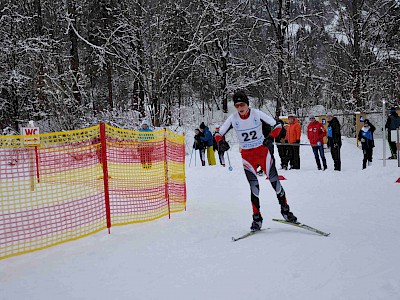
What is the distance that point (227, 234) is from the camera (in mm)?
5453

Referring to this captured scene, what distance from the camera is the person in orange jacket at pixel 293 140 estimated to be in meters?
13.5

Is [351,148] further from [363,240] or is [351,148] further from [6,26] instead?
[6,26]

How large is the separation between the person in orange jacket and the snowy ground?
243 inches

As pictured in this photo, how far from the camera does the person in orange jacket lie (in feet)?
44.3

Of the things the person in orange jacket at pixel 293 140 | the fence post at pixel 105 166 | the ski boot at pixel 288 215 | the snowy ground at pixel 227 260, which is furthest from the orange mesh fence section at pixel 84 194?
the person in orange jacket at pixel 293 140

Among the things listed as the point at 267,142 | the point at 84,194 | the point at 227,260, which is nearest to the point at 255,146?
the point at 267,142

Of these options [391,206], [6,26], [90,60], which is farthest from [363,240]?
[90,60]

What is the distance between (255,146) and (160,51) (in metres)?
18.1

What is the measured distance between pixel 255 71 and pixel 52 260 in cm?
3051

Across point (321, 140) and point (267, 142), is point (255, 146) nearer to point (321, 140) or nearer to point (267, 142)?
point (267, 142)

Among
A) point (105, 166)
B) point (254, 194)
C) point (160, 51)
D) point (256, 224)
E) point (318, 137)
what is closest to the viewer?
point (256, 224)

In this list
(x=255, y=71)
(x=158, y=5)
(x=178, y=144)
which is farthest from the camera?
(x=255, y=71)

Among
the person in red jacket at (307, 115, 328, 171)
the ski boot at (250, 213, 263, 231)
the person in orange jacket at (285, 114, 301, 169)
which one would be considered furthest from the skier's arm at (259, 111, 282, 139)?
the person in orange jacket at (285, 114, 301, 169)

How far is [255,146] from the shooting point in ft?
18.0
